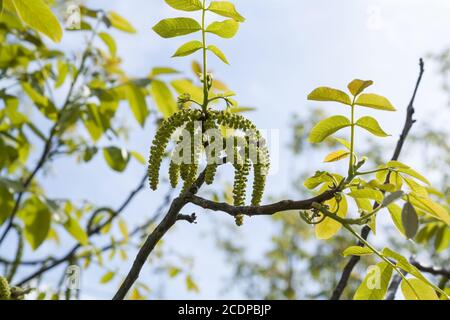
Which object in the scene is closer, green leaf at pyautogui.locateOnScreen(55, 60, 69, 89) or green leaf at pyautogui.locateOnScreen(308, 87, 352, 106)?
green leaf at pyautogui.locateOnScreen(308, 87, 352, 106)

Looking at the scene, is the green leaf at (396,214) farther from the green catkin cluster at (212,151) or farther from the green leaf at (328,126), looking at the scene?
the green catkin cluster at (212,151)

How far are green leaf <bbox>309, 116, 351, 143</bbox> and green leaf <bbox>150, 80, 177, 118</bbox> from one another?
121 cm

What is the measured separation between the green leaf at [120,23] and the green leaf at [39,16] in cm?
131

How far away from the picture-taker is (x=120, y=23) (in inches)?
117

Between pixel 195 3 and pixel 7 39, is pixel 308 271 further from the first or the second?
pixel 195 3

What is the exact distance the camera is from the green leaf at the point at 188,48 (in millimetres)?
1448

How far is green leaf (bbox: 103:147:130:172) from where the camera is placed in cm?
282

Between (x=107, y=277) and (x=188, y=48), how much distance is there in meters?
1.79

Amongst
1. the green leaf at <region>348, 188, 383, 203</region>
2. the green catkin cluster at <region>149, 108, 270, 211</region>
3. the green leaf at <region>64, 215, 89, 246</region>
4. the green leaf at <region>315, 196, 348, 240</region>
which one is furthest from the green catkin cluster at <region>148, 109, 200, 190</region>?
the green leaf at <region>64, 215, 89, 246</region>

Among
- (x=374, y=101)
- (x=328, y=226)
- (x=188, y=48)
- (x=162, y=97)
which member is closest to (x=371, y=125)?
(x=374, y=101)

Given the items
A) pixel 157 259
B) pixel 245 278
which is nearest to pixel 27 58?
pixel 157 259

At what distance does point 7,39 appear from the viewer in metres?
3.28

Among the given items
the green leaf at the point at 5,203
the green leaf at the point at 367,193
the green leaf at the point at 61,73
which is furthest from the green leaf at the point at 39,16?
the green leaf at the point at 61,73

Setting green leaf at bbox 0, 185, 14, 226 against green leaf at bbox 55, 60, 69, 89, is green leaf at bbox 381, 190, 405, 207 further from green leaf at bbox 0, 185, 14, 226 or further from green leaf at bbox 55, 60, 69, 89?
green leaf at bbox 55, 60, 69, 89
